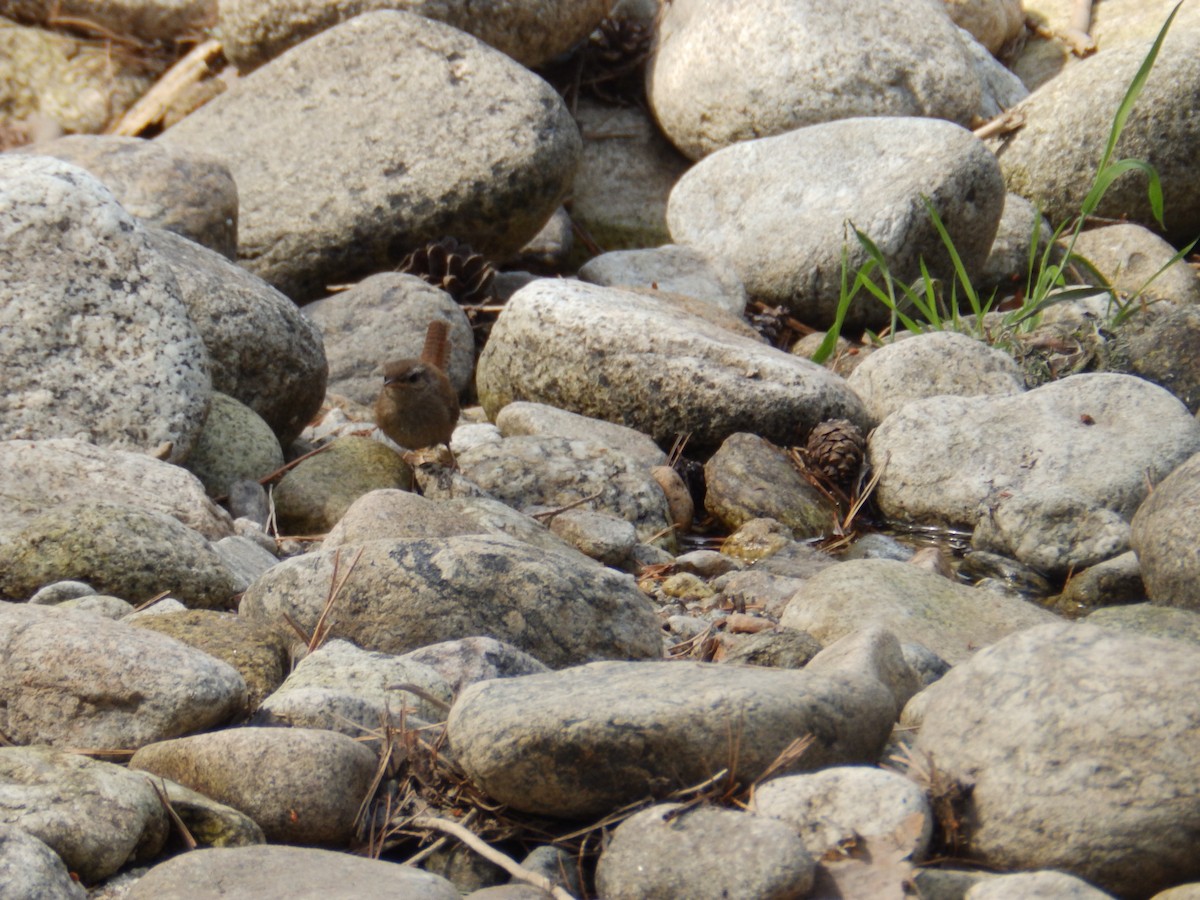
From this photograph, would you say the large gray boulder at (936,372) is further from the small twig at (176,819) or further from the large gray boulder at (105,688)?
the small twig at (176,819)

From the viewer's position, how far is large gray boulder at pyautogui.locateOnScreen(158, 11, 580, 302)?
892 centimetres

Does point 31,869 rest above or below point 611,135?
above

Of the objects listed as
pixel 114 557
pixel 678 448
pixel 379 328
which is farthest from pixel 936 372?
pixel 114 557

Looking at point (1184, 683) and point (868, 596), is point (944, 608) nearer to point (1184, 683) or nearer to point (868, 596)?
point (868, 596)

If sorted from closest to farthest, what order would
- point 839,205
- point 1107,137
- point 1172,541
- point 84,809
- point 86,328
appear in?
point 84,809, point 1172,541, point 86,328, point 839,205, point 1107,137

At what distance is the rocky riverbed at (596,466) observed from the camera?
8.03 feet

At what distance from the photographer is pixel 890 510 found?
21.0 feet

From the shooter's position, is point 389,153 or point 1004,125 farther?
point 1004,125

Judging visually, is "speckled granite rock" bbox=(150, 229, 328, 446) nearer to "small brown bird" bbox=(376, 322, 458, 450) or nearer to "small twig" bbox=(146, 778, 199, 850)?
"small brown bird" bbox=(376, 322, 458, 450)

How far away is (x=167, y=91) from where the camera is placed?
1115 cm

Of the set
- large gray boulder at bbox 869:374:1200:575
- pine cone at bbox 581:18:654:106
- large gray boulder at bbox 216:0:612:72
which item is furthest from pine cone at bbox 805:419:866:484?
pine cone at bbox 581:18:654:106

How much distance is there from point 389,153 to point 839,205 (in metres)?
3.06

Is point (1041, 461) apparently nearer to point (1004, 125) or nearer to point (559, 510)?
point (559, 510)

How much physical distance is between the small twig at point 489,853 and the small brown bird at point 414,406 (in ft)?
11.1
